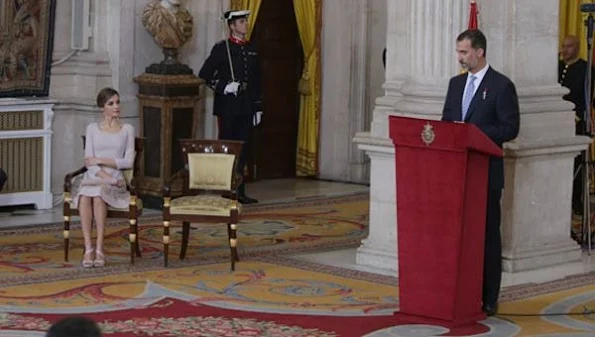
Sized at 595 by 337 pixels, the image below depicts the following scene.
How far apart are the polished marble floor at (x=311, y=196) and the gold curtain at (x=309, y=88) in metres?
0.27

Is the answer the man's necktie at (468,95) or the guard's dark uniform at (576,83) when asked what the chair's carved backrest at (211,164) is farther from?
the guard's dark uniform at (576,83)

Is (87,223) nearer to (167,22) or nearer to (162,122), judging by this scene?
(162,122)

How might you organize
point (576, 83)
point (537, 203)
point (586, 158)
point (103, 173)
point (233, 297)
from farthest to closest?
point (576, 83)
point (586, 158)
point (103, 173)
point (537, 203)
point (233, 297)

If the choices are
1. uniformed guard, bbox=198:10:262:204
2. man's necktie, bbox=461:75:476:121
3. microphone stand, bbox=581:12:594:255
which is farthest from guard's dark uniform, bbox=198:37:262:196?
man's necktie, bbox=461:75:476:121

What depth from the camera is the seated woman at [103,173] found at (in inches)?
392

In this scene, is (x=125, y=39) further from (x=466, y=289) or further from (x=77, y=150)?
(x=466, y=289)

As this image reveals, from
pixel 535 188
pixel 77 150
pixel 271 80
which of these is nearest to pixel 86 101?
pixel 77 150

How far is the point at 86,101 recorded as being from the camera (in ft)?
42.9

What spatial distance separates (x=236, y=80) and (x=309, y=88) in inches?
92.9

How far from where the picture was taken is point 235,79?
523 inches

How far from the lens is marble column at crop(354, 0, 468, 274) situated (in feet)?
31.1

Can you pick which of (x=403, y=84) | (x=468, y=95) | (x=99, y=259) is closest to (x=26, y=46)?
(x=99, y=259)

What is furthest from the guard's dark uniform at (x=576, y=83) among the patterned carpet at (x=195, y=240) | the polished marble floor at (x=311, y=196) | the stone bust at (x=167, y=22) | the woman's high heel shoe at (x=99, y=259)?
the woman's high heel shoe at (x=99, y=259)

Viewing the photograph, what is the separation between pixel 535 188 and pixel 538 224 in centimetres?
25
